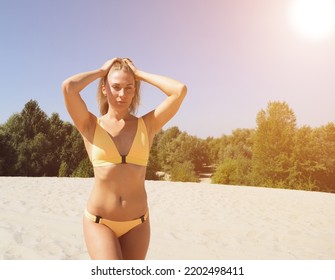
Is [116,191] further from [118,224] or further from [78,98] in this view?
[78,98]

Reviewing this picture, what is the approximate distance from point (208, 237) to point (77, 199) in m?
5.57

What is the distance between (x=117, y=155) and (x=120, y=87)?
0.47m

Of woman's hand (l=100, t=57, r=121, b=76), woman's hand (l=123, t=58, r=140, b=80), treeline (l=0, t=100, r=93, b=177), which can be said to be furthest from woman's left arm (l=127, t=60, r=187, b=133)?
treeline (l=0, t=100, r=93, b=177)

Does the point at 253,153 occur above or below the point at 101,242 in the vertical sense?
above

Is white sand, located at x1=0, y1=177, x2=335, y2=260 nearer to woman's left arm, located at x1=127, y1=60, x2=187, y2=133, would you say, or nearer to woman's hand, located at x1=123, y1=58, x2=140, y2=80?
woman's left arm, located at x1=127, y1=60, x2=187, y2=133

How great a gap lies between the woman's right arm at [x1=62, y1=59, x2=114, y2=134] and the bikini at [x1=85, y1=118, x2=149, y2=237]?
10cm

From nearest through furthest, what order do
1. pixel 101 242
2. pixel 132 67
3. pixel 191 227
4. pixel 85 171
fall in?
pixel 101 242 < pixel 132 67 < pixel 191 227 < pixel 85 171

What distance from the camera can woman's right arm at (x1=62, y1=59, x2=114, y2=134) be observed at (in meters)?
2.22

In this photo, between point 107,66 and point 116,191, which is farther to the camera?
point 107,66

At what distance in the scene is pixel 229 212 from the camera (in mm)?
10273

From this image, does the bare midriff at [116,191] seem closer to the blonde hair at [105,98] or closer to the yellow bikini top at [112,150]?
the yellow bikini top at [112,150]

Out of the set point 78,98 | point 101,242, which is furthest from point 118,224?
point 78,98

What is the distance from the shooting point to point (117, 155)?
2.23 meters
